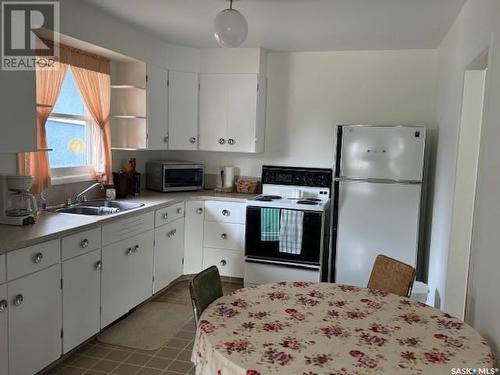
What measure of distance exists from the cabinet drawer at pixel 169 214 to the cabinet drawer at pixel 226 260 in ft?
1.55

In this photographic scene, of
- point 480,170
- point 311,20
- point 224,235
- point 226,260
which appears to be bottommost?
point 226,260

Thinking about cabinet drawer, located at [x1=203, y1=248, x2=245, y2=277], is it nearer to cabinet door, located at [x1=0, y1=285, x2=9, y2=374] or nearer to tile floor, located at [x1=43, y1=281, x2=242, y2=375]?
tile floor, located at [x1=43, y1=281, x2=242, y2=375]

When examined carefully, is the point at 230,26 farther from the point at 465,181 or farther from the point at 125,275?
the point at 125,275

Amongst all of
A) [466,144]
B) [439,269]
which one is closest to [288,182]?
[439,269]

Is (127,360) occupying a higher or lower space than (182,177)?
lower

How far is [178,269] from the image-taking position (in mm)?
4082

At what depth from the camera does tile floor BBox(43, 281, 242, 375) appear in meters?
2.64

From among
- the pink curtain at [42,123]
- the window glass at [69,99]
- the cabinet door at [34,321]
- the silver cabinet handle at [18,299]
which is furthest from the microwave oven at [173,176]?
the silver cabinet handle at [18,299]

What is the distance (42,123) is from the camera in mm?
2996

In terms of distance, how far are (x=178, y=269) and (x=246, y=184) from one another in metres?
1.10

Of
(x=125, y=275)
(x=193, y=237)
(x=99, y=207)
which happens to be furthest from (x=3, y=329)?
(x=193, y=237)

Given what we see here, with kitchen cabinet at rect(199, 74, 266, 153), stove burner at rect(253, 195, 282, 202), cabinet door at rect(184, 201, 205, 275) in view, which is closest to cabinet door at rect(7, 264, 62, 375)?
cabinet door at rect(184, 201, 205, 275)

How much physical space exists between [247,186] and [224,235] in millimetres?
636

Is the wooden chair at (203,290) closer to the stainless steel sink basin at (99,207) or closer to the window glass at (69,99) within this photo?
the stainless steel sink basin at (99,207)
